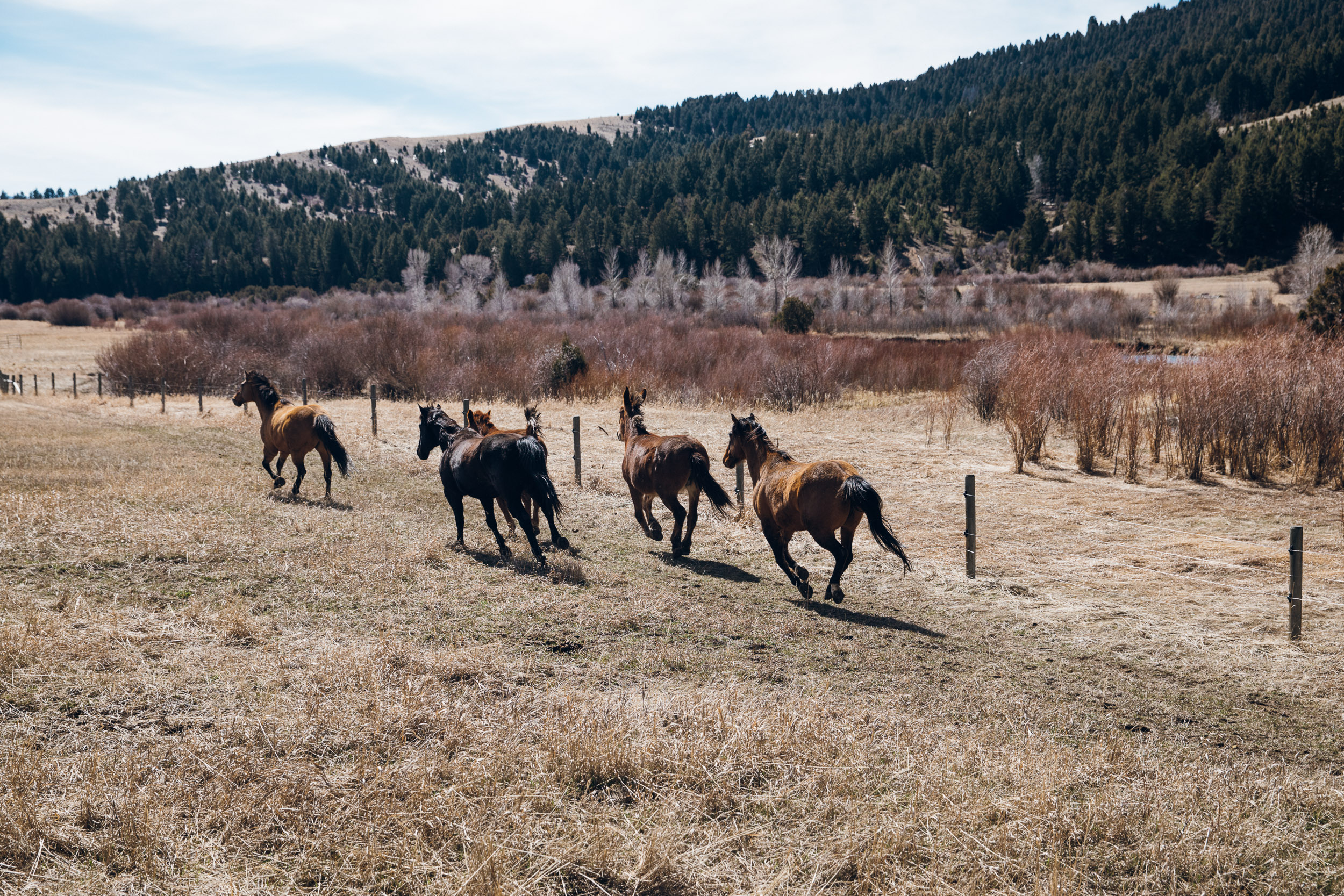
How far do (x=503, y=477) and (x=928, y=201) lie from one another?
106603 millimetres

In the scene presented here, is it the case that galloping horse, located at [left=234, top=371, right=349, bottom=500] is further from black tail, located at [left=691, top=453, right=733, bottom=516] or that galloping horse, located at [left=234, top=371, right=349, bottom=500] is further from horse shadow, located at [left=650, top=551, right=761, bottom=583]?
black tail, located at [left=691, top=453, right=733, bottom=516]

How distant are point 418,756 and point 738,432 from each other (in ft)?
17.6

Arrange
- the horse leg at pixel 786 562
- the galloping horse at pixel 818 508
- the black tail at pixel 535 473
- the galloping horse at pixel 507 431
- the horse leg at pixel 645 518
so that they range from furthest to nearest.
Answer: the horse leg at pixel 645 518 < the galloping horse at pixel 507 431 < the black tail at pixel 535 473 < the horse leg at pixel 786 562 < the galloping horse at pixel 818 508

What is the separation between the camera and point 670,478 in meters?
9.14

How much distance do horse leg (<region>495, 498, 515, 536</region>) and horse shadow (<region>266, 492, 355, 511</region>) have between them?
260cm

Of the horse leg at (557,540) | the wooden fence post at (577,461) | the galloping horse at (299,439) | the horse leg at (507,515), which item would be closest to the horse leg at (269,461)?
the galloping horse at (299,439)

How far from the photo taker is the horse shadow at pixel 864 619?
693 cm

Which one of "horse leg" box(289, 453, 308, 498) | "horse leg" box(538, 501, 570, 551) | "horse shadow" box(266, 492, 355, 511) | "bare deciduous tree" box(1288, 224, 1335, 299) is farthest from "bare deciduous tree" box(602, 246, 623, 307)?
"horse leg" box(538, 501, 570, 551)

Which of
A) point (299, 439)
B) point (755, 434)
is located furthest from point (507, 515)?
point (299, 439)

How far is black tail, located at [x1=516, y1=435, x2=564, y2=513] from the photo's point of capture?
8.20 metres

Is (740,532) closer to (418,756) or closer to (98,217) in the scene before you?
(418,756)

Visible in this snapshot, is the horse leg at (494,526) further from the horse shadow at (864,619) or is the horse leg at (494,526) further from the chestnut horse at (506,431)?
the horse shadow at (864,619)

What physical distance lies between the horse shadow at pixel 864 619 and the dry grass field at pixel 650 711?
0.04 meters

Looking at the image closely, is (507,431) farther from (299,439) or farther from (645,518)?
(299,439)
